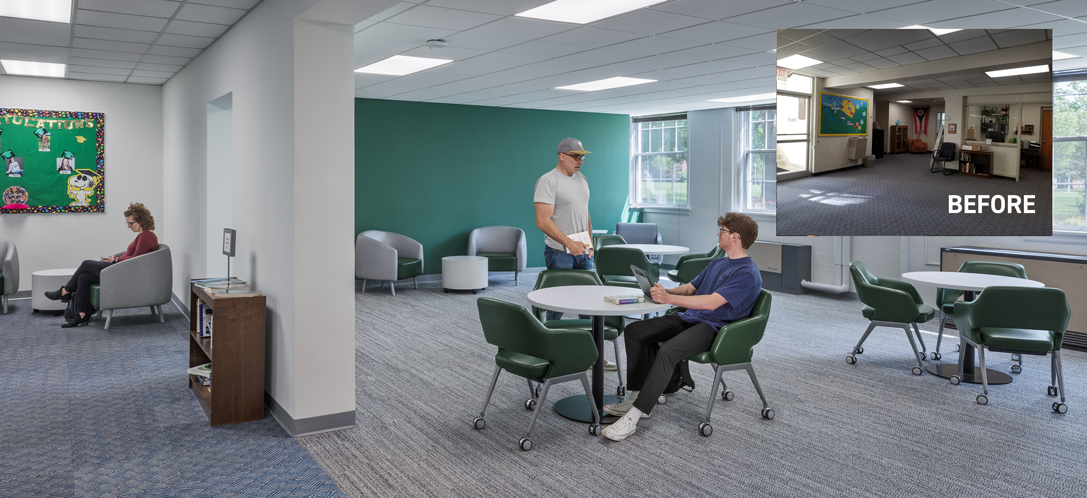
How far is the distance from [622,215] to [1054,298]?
8133 millimetres

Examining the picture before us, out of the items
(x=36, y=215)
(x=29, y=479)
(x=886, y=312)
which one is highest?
(x=36, y=215)

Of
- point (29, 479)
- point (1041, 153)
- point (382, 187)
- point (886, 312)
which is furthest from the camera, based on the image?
point (382, 187)

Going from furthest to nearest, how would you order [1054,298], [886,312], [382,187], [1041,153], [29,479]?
[382,187] → [886,312] → [1054,298] → [29,479] → [1041,153]

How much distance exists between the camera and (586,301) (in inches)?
164

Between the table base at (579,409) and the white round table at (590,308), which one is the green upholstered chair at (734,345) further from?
the table base at (579,409)

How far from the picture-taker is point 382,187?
10.1m

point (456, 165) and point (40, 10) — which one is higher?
point (40, 10)

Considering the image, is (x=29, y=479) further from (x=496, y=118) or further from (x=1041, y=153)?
(x=496, y=118)

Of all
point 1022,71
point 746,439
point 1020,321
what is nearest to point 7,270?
point 746,439

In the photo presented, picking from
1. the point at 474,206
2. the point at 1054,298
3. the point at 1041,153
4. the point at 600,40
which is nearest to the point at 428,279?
the point at 474,206

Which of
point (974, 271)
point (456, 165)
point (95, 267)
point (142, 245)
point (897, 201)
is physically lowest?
point (95, 267)

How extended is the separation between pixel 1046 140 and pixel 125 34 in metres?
6.07

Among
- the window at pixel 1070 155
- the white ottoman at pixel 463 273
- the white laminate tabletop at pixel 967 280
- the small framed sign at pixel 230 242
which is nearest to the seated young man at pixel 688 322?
the white laminate tabletop at pixel 967 280

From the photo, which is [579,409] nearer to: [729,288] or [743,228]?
[729,288]
